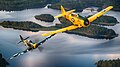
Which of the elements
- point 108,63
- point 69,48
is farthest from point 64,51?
point 108,63

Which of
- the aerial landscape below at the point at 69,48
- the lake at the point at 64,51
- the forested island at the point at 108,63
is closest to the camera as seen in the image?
the forested island at the point at 108,63

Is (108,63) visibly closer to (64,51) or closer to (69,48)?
(64,51)

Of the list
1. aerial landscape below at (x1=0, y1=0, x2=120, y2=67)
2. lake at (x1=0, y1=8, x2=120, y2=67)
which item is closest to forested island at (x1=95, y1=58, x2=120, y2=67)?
aerial landscape below at (x1=0, y1=0, x2=120, y2=67)

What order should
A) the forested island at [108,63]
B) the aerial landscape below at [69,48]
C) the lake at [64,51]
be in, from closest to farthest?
1. the forested island at [108,63]
2. the aerial landscape below at [69,48]
3. the lake at [64,51]

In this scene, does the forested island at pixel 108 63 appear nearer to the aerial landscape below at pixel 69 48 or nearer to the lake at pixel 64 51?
the aerial landscape below at pixel 69 48

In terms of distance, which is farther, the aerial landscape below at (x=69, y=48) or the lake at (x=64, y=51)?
the lake at (x=64, y=51)

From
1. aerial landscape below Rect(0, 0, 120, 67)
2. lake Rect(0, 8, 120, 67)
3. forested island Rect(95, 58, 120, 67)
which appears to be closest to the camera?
forested island Rect(95, 58, 120, 67)

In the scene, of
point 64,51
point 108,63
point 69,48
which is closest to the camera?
point 108,63

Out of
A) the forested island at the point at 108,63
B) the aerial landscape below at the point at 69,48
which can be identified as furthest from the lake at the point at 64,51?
the forested island at the point at 108,63

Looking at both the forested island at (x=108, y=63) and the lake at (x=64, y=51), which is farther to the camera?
the lake at (x=64, y=51)

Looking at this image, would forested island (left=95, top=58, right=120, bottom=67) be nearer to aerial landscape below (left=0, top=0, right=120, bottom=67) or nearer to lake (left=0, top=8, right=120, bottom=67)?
aerial landscape below (left=0, top=0, right=120, bottom=67)

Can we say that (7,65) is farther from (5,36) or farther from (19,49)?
(5,36)

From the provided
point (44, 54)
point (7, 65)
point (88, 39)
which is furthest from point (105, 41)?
point (7, 65)
